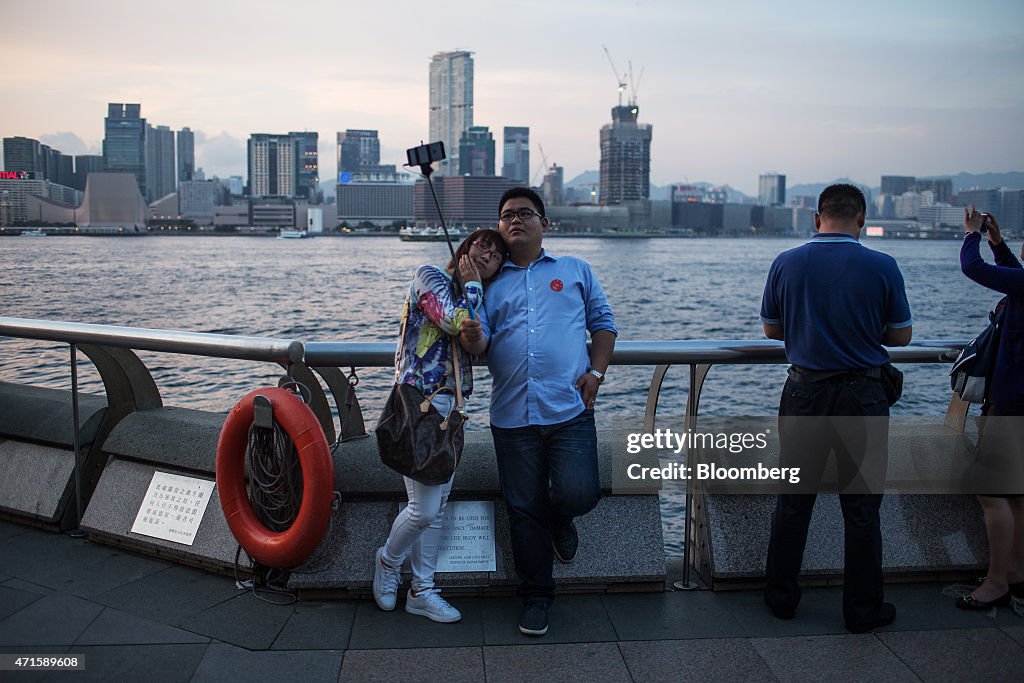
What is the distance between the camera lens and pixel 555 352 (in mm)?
3559

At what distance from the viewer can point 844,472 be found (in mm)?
3730

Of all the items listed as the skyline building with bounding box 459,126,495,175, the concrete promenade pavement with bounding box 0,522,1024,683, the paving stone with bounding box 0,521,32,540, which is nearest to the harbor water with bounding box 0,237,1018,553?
the concrete promenade pavement with bounding box 0,522,1024,683

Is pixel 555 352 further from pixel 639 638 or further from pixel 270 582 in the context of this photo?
pixel 270 582

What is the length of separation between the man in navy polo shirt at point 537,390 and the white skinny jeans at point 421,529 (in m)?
0.28

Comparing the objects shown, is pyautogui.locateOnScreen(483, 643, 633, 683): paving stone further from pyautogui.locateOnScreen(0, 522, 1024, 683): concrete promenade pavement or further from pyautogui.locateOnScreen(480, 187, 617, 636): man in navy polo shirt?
pyautogui.locateOnScreen(480, 187, 617, 636): man in navy polo shirt

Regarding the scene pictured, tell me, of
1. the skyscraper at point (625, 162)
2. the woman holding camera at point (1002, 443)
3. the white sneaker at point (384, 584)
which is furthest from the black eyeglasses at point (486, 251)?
the skyscraper at point (625, 162)

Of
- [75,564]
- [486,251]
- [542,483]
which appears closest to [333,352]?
[486,251]

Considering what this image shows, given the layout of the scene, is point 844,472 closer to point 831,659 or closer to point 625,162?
point 831,659

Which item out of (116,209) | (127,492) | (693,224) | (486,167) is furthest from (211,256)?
(693,224)

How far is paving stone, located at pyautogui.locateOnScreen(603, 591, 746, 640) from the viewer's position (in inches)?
141

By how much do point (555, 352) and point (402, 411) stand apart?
2.15 feet

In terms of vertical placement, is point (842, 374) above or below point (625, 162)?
below

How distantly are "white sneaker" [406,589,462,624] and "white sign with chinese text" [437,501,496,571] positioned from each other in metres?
0.22

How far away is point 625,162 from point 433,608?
184m
